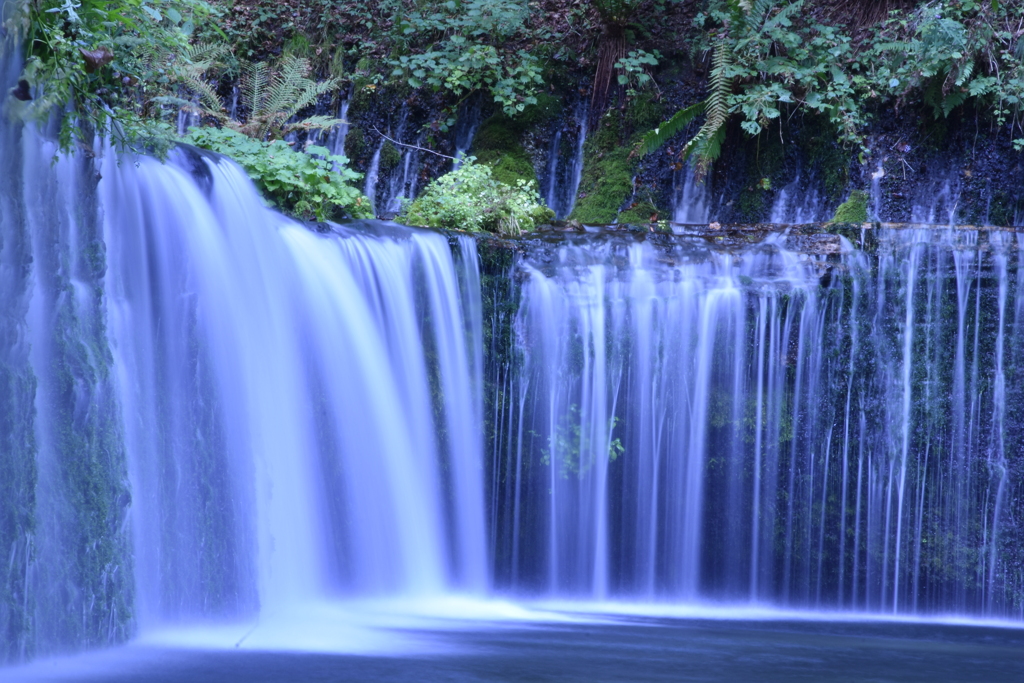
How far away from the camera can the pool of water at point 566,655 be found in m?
3.88

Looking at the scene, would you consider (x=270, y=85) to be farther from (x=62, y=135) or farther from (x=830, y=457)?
(x=830, y=457)

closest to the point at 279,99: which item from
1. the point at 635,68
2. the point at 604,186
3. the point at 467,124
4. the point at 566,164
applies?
the point at 467,124

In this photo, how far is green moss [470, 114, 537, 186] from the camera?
10016 millimetres

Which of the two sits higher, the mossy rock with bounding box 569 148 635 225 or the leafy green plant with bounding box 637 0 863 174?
the leafy green plant with bounding box 637 0 863 174

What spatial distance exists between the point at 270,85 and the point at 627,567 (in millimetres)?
6022

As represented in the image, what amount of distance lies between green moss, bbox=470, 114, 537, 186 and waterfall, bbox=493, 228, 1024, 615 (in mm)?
3282

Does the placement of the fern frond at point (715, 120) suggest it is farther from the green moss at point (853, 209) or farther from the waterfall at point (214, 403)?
the waterfall at point (214, 403)

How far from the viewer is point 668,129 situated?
9.70 meters

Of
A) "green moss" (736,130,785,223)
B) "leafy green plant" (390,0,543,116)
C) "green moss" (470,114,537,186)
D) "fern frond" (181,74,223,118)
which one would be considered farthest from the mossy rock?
"fern frond" (181,74,223,118)

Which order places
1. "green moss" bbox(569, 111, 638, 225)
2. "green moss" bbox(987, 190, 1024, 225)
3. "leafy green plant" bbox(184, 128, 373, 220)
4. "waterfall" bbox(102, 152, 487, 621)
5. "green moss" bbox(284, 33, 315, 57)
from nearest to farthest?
"waterfall" bbox(102, 152, 487, 621) → "leafy green plant" bbox(184, 128, 373, 220) → "green moss" bbox(987, 190, 1024, 225) → "green moss" bbox(569, 111, 638, 225) → "green moss" bbox(284, 33, 315, 57)

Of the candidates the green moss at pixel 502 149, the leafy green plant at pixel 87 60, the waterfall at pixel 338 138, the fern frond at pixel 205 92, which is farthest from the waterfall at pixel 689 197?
the leafy green plant at pixel 87 60

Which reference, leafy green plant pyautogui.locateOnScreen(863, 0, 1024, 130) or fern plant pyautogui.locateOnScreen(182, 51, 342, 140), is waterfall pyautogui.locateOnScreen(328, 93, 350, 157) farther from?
leafy green plant pyautogui.locateOnScreen(863, 0, 1024, 130)

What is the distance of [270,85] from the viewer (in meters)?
9.72

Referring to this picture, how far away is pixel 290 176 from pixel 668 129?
14.1 ft
